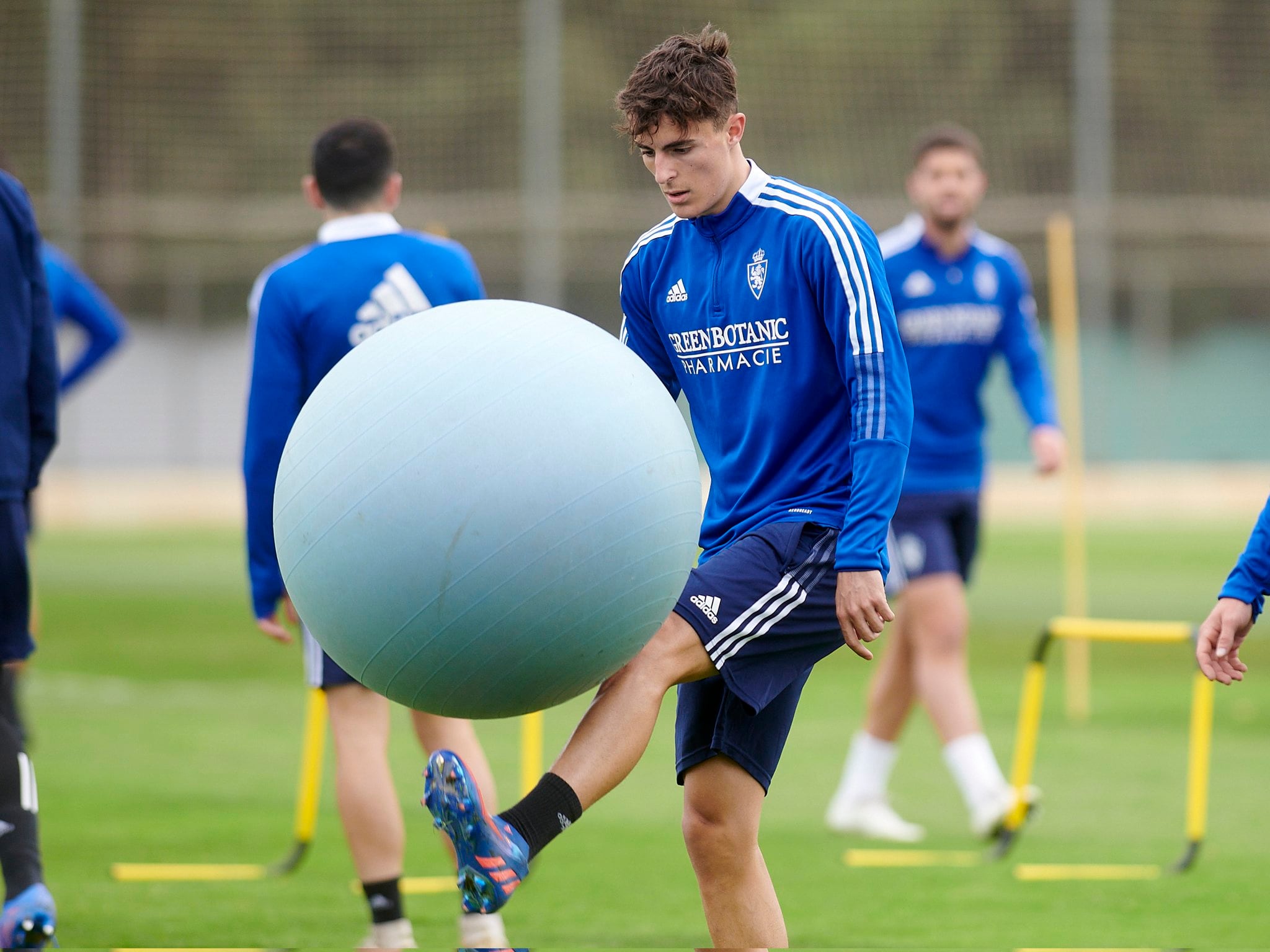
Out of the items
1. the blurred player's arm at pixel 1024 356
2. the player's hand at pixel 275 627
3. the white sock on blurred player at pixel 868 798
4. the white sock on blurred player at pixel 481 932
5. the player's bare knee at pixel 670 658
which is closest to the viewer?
the player's bare knee at pixel 670 658

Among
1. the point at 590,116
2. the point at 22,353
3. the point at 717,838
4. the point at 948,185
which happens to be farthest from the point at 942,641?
the point at 590,116

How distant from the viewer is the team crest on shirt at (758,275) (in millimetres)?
4270

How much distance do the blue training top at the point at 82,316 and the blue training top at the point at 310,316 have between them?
351cm

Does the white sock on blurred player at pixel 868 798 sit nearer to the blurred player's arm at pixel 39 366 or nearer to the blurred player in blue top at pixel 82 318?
the blurred player's arm at pixel 39 366

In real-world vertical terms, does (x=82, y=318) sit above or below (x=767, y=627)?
above

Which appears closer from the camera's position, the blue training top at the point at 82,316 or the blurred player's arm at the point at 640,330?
the blurred player's arm at the point at 640,330

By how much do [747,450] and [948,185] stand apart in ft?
12.2

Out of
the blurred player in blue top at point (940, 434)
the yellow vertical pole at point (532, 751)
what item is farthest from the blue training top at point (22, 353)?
the blurred player in blue top at point (940, 434)

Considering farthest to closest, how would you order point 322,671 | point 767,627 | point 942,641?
point 942,641 → point 322,671 → point 767,627

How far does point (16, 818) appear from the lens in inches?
194

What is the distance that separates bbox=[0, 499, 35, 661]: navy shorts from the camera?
5.07 meters

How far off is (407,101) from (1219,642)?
28860mm

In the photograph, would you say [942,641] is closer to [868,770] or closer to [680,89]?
[868,770]

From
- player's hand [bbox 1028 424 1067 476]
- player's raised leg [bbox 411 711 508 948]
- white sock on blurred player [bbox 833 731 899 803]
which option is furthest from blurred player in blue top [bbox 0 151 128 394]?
player's hand [bbox 1028 424 1067 476]
